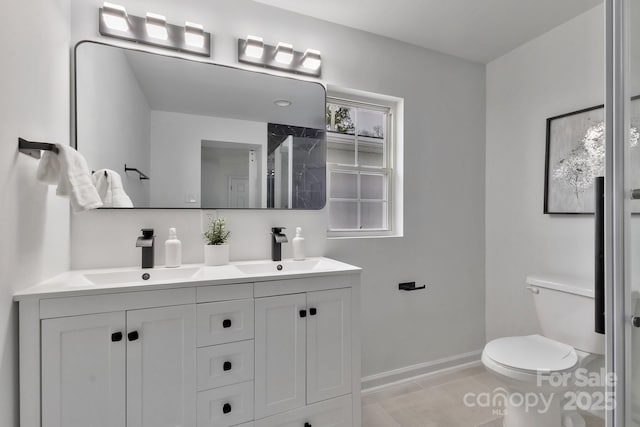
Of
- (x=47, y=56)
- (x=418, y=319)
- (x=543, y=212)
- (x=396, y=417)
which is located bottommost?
(x=396, y=417)

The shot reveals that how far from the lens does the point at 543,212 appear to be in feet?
7.38

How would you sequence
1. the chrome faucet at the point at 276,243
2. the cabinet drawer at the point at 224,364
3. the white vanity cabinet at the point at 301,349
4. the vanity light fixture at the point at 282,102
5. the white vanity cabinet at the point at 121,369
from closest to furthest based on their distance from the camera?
the white vanity cabinet at the point at 121,369 < the cabinet drawer at the point at 224,364 < the white vanity cabinet at the point at 301,349 < the chrome faucet at the point at 276,243 < the vanity light fixture at the point at 282,102

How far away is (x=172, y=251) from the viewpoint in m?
1.64

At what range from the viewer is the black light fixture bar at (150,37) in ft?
5.22

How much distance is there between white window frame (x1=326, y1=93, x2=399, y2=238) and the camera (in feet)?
7.28

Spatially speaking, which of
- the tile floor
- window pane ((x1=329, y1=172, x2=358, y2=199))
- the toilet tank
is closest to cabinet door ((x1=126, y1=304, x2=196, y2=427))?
the tile floor

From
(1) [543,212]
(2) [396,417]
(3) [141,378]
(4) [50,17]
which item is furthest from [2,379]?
(1) [543,212]

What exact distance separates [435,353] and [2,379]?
2.39m

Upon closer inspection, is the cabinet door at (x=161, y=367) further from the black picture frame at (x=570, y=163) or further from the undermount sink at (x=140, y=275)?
the black picture frame at (x=570, y=163)

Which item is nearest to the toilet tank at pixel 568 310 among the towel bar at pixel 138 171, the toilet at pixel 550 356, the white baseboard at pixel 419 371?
the toilet at pixel 550 356

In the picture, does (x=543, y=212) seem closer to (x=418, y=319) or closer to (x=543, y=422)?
(x=418, y=319)

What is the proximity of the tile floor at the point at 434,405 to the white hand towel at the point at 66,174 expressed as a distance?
72.0 inches

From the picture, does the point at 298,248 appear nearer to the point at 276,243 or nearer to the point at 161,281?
the point at 276,243

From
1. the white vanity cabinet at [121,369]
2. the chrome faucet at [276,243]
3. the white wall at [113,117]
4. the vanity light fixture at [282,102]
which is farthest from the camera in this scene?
the vanity light fixture at [282,102]
